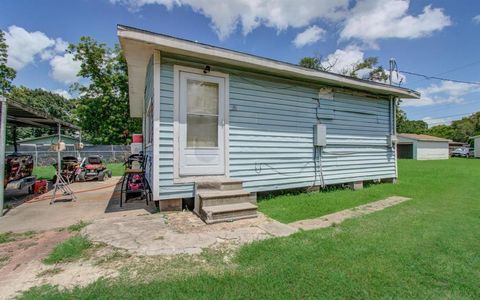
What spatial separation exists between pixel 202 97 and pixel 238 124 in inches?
34.9

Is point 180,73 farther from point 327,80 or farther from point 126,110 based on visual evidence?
point 126,110

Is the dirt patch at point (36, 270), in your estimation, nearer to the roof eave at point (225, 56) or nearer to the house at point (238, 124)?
the house at point (238, 124)

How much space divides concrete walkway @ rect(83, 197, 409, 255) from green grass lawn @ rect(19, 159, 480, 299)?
308 mm

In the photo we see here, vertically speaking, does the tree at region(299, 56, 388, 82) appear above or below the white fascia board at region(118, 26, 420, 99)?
above

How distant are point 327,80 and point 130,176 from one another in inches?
207

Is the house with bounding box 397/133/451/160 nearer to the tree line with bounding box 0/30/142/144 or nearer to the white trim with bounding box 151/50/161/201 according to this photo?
the tree line with bounding box 0/30/142/144

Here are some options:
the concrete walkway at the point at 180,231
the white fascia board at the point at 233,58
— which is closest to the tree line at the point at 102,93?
the white fascia board at the point at 233,58

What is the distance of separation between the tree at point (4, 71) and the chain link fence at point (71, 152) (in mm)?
5875

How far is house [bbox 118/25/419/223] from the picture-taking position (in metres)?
4.26

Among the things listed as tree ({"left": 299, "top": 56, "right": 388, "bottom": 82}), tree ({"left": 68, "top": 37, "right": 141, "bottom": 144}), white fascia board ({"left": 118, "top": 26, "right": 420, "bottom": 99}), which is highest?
tree ({"left": 299, "top": 56, "right": 388, "bottom": 82})

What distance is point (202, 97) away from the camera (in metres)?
4.73

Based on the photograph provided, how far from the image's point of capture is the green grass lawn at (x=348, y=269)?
1.97m

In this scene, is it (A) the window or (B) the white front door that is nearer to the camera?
(B) the white front door

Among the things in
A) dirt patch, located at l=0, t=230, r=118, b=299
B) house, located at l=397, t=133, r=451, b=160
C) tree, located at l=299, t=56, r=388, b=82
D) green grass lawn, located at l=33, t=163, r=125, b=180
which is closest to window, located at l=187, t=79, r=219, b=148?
dirt patch, located at l=0, t=230, r=118, b=299
